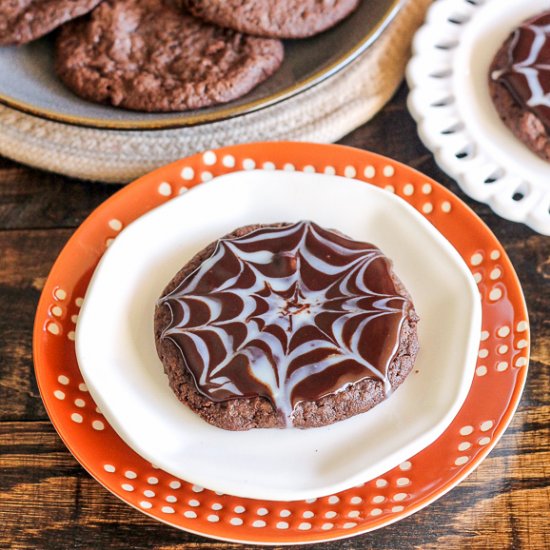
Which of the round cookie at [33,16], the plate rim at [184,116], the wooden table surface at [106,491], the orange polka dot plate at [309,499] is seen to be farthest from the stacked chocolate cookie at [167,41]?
the wooden table surface at [106,491]

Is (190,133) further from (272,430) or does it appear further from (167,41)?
(272,430)

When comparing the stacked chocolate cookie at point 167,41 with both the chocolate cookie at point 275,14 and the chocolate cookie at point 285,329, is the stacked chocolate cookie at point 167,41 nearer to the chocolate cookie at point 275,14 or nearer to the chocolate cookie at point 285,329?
the chocolate cookie at point 275,14

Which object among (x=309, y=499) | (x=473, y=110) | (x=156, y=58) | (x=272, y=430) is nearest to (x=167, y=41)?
(x=156, y=58)

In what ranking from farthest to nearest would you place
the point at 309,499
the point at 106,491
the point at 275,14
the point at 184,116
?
the point at 275,14 → the point at 184,116 → the point at 106,491 → the point at 309,499

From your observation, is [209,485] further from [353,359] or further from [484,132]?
[484,132]

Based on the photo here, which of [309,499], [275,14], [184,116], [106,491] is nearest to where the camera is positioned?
[309,499]
